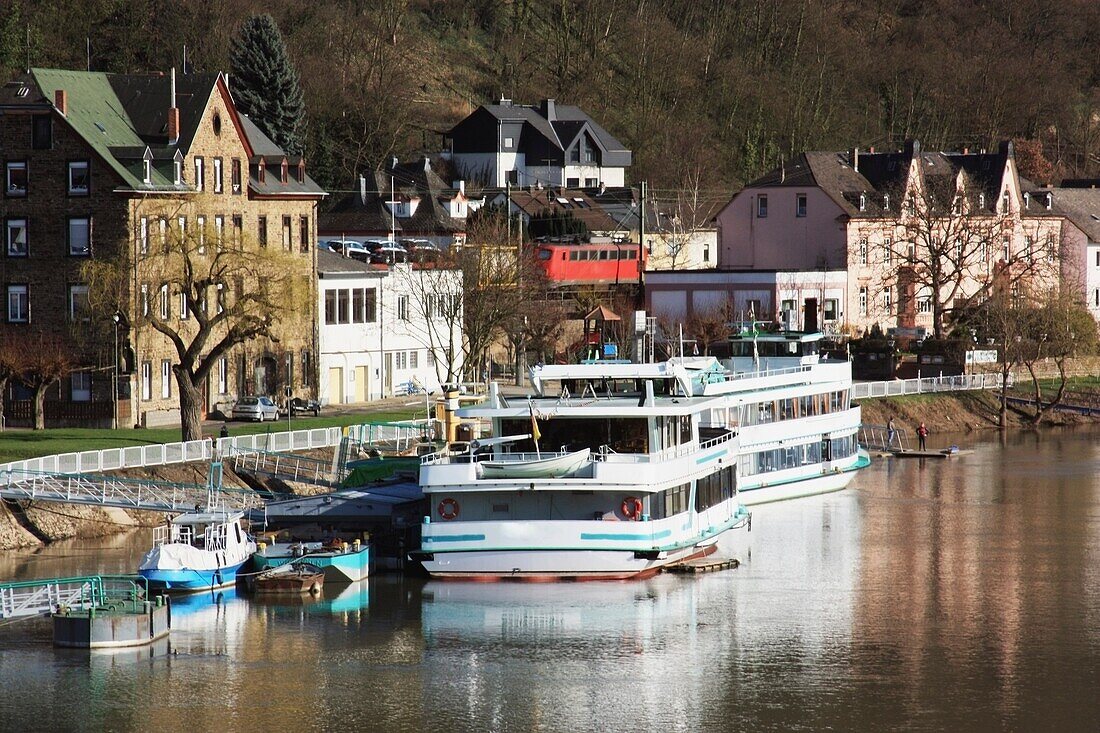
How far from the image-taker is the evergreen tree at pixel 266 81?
366ft

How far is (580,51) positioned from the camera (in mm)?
165125

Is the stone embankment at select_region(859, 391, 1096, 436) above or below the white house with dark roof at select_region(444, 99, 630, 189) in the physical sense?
below

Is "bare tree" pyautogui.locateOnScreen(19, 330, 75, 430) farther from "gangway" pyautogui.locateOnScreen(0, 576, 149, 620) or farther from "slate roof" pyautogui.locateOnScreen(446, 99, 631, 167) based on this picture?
"slate roof" pyautogui.locateOnScreen(446, 99, 631, 167)

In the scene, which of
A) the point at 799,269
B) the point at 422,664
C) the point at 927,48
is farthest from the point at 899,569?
the point at 927,48

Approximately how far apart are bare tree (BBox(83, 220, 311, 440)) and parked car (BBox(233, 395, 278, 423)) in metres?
4.70

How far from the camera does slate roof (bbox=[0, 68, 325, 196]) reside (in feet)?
246

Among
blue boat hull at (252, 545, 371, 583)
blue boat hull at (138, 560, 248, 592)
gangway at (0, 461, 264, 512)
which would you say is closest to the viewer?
blue boat hull at (138, 560, 248, 592)

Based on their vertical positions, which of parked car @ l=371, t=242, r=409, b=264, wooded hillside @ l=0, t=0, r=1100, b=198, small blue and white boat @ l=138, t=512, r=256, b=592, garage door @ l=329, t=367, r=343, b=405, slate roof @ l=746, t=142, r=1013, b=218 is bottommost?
small blue and white boat @ l=138, t=512, r=256, b=592

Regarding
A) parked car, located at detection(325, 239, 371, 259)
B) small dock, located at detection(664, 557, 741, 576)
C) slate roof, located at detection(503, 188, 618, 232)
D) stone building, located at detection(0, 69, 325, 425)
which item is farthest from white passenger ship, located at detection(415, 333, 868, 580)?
slate roof, located at detection(503, 188, 618, 232)

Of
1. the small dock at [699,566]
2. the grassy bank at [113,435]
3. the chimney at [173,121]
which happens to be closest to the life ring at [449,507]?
the small dock at [699,566]

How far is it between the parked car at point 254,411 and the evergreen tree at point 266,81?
128 feet

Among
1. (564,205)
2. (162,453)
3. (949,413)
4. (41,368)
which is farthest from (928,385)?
(162,453)

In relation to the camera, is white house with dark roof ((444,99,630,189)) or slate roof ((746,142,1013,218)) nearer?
slate roof ((746,142,1013,218))

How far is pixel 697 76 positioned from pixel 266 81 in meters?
61.4
